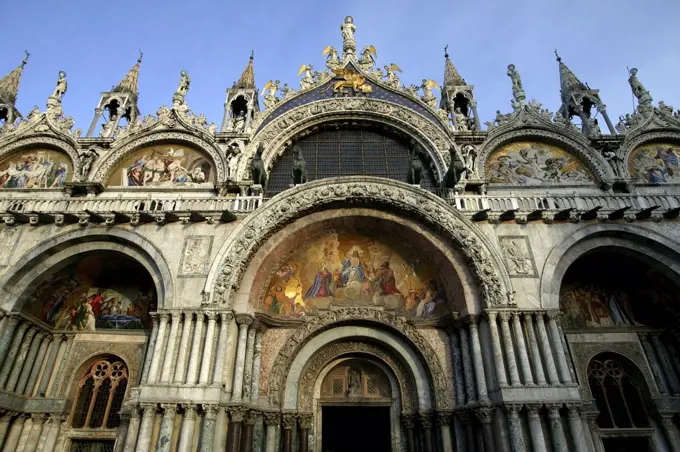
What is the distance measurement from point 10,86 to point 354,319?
19.4 metres

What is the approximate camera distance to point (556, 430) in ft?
31.9

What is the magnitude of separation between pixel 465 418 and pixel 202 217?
368 inches

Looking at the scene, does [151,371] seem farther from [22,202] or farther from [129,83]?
[129,83]

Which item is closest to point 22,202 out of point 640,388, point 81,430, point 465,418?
point 81,430

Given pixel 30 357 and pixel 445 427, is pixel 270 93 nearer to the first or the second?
pixel 30 357

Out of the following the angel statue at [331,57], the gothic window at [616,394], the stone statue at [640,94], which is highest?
the angel statue at [331,57]

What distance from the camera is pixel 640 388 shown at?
12641 mm

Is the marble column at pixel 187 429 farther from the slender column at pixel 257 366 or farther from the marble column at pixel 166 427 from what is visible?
the slender column at pixel 257 366

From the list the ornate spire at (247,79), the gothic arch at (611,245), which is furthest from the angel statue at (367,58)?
the gothic arch at (611,245)

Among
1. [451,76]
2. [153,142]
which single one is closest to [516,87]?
[451,76]

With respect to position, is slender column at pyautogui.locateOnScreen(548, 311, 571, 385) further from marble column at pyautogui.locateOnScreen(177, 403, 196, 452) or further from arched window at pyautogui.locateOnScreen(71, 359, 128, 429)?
arched window at pyautogui.locateOnScreen(71, 359, 128, 429)

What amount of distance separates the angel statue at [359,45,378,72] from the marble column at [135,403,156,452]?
610 inches

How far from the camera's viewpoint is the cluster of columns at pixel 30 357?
11627mm

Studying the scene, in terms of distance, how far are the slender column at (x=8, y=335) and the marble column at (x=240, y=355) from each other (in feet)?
21.0
